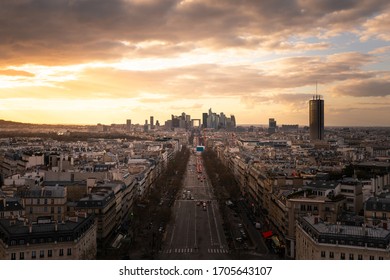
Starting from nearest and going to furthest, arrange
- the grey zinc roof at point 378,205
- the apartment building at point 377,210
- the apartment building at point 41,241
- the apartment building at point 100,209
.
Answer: the apartment building at point 41,241
the apartment building at point 377,210
the grey zinc roof at point 378,205
the apartment building at point 100,209

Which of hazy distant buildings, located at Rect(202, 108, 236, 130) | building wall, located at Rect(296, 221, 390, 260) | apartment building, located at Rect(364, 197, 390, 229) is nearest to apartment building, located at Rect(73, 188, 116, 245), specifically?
building wall, located at Rect(296, 221, 390, 260)

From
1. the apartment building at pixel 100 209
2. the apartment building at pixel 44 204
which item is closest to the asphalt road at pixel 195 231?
the apartment building at pixel 100 209

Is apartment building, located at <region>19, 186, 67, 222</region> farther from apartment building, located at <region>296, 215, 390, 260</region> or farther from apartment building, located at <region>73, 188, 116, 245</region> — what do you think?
apartment building, located at <region>296, 215, 390, 260</region>

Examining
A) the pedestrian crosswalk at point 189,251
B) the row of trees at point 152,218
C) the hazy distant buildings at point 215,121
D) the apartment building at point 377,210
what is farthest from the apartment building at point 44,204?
the hazy distant buildings at point 215,121

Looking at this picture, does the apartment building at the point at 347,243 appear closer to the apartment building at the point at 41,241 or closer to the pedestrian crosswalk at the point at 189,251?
the pedestrian crosswalk at the point at 189,251

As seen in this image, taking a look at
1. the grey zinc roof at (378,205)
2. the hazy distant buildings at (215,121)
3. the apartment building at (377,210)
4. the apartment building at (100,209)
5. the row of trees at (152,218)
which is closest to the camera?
the apartment building at (377,210)

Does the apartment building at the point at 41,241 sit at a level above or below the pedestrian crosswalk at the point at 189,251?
above

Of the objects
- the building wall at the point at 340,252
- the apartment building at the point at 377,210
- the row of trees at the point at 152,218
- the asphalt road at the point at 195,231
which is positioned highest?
the apartment building at the point at 377,210

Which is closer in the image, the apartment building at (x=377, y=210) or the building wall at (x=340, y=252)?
the building wall at (x=340, y=252)

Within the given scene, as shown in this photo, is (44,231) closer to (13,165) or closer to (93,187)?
(93,187)
